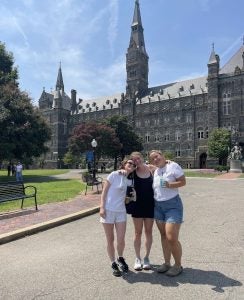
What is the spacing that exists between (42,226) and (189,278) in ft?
16.8

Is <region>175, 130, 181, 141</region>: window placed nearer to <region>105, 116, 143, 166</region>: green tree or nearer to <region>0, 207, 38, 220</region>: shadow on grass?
<region>105, 116, 143, 166</region>: green tree

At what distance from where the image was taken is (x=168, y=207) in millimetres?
6004

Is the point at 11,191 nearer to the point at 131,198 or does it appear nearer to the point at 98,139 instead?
the point at 131,198

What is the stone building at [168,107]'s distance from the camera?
7281 centimetres

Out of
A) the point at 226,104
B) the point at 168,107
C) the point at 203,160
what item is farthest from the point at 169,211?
the point at 168,107

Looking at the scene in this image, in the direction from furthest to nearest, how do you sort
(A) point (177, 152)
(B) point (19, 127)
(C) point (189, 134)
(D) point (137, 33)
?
1. (D) point (137, 33)
2. (A) point (177, 152)
3. (C) point (189, 134)
4. (B) point (19, 127)

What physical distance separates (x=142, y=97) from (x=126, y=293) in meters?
92.1

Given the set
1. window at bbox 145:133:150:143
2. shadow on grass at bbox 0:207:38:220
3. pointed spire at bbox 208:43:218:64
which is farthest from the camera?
window at bbox 145:133:150:143

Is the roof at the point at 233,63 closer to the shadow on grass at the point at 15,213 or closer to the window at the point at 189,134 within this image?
the window at the point at 189,134

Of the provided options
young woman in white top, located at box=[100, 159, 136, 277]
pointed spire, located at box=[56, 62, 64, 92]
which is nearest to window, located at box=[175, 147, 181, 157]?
pointed spire, located at box=[56, 62, 64, 92]

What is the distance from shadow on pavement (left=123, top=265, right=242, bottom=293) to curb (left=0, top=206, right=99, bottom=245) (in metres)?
3.77

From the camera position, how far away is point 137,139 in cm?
7412

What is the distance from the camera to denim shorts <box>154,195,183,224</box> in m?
5.91

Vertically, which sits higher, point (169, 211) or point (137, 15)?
point (137, 15)
